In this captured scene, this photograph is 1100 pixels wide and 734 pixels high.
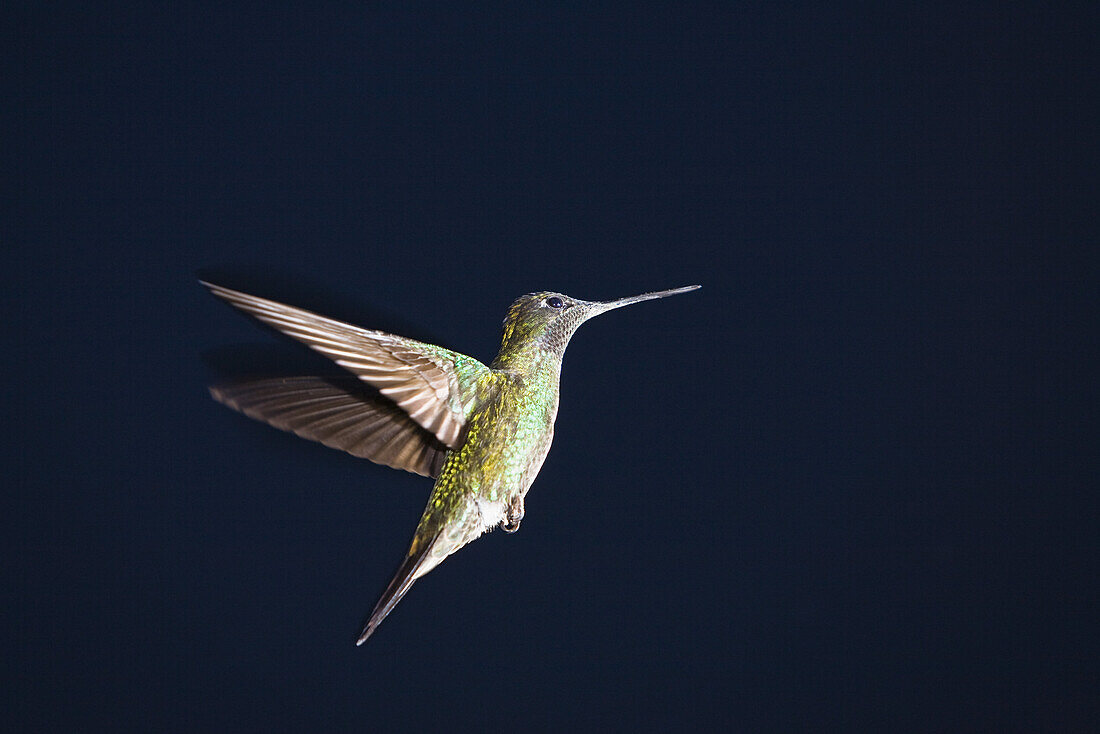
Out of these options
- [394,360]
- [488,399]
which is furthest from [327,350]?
[488,399]

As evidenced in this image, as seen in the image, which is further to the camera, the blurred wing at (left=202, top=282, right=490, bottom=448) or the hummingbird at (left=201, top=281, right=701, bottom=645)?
the hummingbird at (left=201, top=281, right=701, bottom=645)

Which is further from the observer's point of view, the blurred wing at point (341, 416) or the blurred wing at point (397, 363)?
the blurred wing at point (341, 416)

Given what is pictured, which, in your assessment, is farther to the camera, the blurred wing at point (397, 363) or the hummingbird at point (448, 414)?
the hummingbird at point (448, 414)
